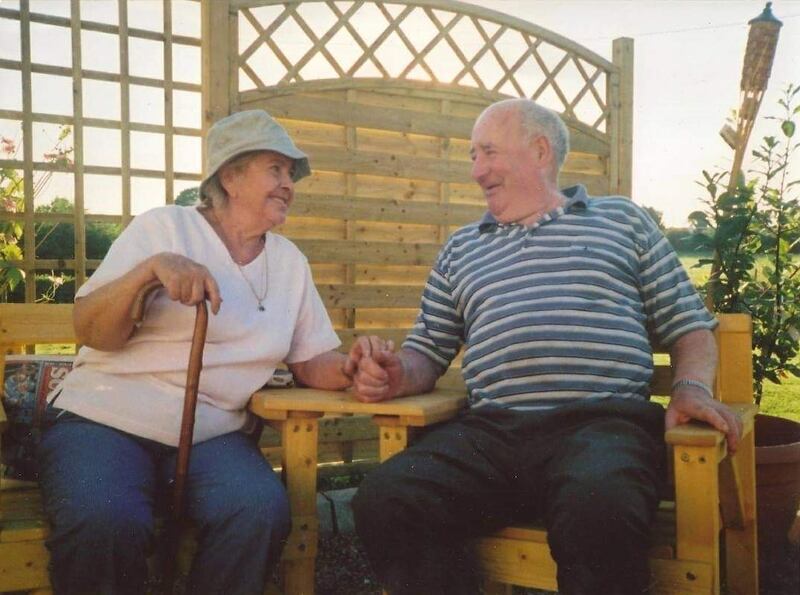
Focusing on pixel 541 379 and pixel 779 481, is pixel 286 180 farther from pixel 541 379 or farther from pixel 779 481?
pixel 779 481

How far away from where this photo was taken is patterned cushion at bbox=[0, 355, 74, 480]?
2.10 m

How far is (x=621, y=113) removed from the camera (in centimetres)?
502

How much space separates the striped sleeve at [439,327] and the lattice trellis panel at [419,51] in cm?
178

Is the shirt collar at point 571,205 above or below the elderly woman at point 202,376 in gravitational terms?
above

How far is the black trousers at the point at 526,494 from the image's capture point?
1686 mm

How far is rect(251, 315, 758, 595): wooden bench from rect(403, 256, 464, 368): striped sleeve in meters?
0.16

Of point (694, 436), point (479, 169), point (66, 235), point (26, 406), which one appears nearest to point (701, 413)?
point (694, 436)

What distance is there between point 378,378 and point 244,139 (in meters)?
0.75

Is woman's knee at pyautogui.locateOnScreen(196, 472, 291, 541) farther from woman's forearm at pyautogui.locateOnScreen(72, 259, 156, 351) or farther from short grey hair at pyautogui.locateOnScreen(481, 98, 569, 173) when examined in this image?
short grey hair at pyautogui.locateOnScreen(481, 98, 569, 173)

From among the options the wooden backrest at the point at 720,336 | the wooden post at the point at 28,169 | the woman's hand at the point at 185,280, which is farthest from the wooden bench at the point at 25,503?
the wooden post at the point at 28,169

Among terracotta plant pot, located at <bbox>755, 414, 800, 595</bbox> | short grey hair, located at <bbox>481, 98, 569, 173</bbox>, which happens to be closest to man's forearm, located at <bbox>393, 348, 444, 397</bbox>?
short grey hair, located at <bbox>481, 98, 569, 173</bbox>

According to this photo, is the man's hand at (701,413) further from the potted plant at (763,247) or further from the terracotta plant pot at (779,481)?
the potted plant at (763,247)

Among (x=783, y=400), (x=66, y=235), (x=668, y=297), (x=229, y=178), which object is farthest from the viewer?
(x=66, y=235)

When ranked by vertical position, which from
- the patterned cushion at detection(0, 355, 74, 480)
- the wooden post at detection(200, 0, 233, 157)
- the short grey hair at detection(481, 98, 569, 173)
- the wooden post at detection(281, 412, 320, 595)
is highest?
the wooden post at detection(200, 0, 233, 157)
